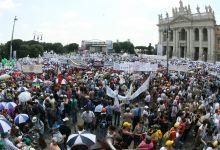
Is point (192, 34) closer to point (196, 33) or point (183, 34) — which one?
point (196, 33)

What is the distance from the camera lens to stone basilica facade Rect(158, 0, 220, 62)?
103 m

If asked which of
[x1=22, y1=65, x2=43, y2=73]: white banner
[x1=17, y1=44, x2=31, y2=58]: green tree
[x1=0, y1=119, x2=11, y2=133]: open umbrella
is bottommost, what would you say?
[x1=0, y1=119, x2=11, y2=133]: open umbrella

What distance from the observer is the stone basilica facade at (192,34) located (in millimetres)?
102688

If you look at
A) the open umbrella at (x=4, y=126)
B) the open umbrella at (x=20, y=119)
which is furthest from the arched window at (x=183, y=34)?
the open umbrella at (x=4, y=126)

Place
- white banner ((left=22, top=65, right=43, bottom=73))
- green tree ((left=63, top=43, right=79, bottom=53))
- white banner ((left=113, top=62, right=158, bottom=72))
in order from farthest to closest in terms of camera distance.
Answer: green tree ((left=63, top=43, right=79, bottom=53)) → white banner ((left=113, top=62, right=158, bottom=72)) → white banner ((left=22, top=65, right=43, bottom=73))

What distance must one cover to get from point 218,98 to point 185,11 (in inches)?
3644

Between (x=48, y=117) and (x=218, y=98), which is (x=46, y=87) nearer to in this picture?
(x=48, y=117)

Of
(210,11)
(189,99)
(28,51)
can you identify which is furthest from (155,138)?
(210,11)

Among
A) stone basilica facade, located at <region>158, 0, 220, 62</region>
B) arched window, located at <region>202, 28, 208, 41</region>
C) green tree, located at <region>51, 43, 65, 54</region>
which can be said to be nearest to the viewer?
stone basilica facade, located at <region>158, 0, 220, 62</region>

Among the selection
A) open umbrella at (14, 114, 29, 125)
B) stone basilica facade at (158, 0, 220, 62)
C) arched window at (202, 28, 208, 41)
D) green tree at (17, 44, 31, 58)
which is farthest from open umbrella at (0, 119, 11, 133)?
arched window at (202, 28, 208, 41)

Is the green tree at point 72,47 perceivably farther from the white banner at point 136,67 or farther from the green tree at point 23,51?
the white banner at point 136,67

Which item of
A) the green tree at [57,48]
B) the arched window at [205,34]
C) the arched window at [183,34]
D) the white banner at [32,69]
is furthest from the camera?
the green tree at [57,48]

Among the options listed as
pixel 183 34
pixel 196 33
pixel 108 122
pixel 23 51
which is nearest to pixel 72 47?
pixel 183 34

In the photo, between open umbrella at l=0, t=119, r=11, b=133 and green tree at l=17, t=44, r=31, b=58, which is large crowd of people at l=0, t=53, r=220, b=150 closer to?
open umbrella at l=0, t=119, r=11, b=133
